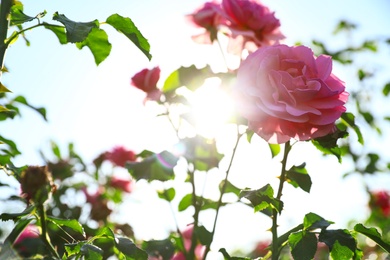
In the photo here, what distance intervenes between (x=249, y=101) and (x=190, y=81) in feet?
1.14

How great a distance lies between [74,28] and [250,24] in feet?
1.65

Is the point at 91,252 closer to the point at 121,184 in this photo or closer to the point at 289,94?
the point at 289,94

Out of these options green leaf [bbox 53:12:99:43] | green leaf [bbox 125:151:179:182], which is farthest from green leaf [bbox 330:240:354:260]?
green leaf [bbox 53:12:99:43]

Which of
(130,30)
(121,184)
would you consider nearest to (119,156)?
(121,184)

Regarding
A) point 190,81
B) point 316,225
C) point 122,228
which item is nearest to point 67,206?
point 122,228

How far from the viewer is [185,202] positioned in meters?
1.43

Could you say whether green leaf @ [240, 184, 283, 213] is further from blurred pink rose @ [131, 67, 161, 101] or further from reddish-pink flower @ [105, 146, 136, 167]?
reddish-pink flower @ [105, 146, 136, 167]

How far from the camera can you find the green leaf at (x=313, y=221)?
99 centimetres

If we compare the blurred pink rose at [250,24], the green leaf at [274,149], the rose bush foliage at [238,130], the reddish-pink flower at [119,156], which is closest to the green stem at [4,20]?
the rose bush foliage at [238,130]

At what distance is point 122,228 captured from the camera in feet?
5.39

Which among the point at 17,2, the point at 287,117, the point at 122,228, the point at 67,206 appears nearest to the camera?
the point at 287,117

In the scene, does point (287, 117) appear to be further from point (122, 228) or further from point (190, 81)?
point (122, 228)

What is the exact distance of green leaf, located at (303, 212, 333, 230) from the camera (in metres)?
0.99

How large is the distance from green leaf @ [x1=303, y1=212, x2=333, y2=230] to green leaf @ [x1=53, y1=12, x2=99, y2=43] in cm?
54
